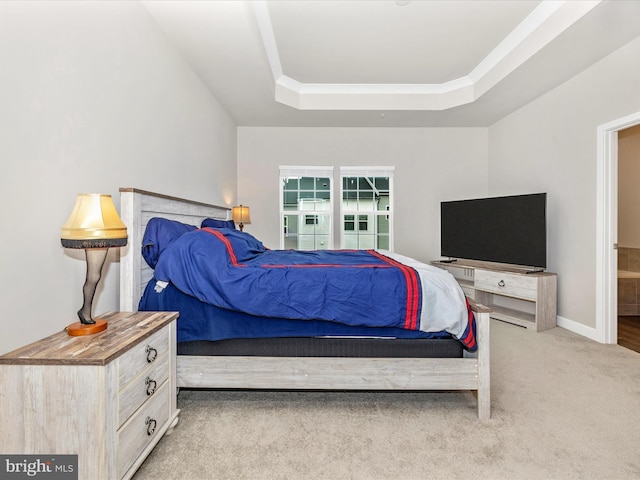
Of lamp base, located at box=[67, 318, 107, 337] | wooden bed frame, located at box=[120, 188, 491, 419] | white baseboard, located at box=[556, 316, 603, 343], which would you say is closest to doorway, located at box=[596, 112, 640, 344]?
white baseboard, located at box=[556, 316, 603, 343]

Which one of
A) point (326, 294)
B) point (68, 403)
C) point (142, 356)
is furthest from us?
point (326, 294)

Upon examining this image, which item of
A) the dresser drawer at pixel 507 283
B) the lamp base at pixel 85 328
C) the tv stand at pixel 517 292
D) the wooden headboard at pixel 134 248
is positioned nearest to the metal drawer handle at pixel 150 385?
the lamp base at pixel 85 328

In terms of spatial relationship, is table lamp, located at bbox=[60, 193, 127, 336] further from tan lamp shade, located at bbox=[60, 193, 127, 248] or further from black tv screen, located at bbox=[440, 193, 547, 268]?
black tv screen, located at bbox=[440, 193, 547, 268]

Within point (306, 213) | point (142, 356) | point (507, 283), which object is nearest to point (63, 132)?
point (142, 356)

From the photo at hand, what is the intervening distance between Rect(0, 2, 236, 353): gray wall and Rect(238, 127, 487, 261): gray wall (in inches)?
91.6

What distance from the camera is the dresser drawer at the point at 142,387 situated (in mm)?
1268

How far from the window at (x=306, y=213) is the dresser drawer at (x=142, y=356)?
3.42 meters

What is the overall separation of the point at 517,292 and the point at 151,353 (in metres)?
3.63

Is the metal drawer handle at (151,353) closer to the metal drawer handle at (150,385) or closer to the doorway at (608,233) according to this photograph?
the metal drawer handle at (150,385)

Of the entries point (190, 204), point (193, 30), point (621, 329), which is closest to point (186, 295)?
point (190, 204)

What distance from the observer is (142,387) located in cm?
140

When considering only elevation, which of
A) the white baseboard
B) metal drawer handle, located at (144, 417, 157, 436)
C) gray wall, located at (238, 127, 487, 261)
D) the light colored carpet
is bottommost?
the light colored carpet

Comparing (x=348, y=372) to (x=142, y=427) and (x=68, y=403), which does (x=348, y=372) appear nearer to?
(x=142, y=427)

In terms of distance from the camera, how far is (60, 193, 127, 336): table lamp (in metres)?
1.30
